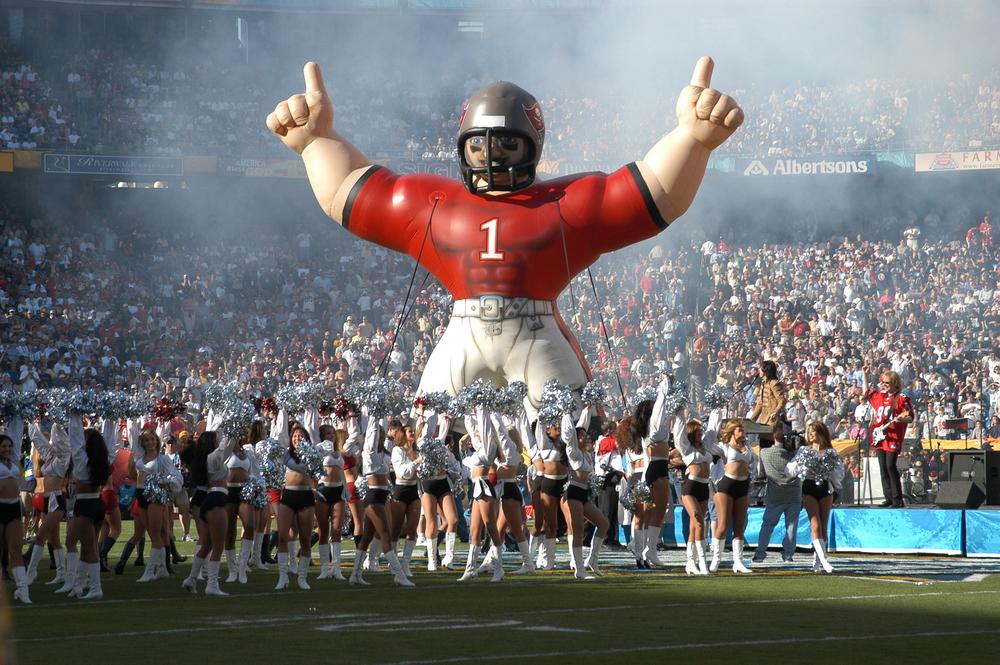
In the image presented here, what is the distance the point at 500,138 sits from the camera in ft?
44.5

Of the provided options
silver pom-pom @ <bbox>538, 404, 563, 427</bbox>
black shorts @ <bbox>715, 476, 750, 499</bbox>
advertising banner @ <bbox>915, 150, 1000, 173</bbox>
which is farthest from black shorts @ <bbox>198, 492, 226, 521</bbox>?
advertising banner @ <bbox>915, 150, 1000, 173</bbox>

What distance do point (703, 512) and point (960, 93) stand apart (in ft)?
76.4

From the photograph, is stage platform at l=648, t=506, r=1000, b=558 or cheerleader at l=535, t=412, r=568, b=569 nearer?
cheerleader at l=535, t=412, r=568, b=569

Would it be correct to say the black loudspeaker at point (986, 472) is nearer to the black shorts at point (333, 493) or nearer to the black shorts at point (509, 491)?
the black shorts at point (509, 491)

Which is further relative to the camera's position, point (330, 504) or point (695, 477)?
point (695, 477)

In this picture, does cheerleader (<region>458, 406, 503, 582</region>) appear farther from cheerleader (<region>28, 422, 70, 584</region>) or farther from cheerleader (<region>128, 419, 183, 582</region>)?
cheerleader (<region>28, 422, 70, 584</region>)

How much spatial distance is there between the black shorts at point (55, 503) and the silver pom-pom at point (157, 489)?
0.76 metres

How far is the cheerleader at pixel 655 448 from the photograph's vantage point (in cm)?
1289

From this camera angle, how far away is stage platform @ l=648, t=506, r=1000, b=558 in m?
15.1

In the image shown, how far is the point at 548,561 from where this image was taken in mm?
13594

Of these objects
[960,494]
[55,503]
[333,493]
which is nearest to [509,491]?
[333,493]

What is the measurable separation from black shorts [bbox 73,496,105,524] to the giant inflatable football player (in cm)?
413

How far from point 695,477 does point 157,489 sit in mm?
4867

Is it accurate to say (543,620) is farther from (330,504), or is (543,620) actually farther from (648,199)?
(648,199)
